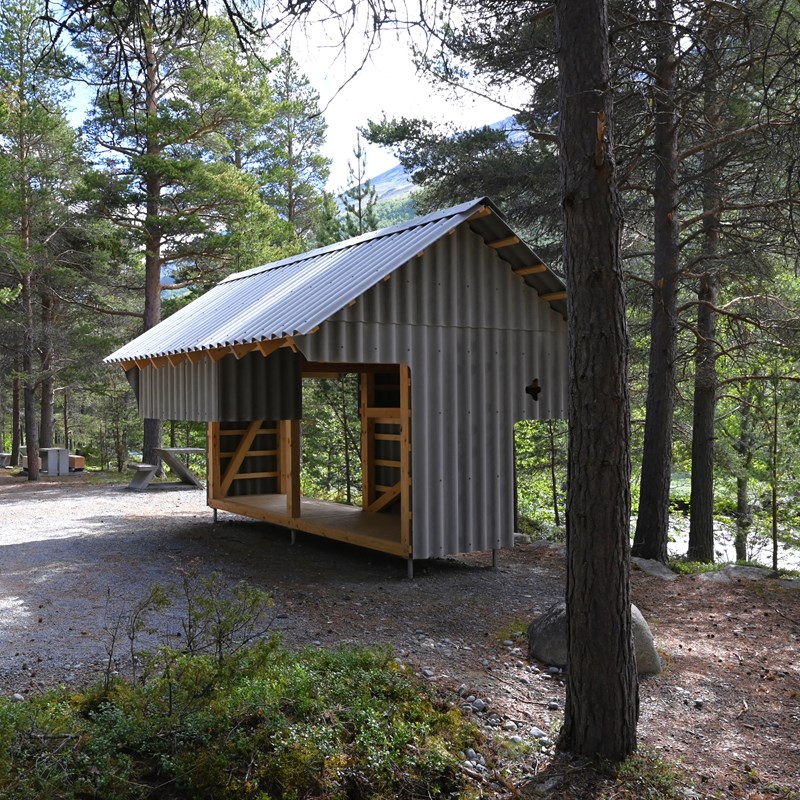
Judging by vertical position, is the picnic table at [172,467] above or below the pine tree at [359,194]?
below

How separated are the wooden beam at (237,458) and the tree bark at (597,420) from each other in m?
8.44

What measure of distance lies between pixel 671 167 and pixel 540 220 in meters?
3.04

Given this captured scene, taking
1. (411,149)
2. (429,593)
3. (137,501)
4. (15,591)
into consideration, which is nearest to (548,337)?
(429,593)

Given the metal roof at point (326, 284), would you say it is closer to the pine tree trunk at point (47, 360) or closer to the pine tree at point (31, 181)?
the pine tree at point (31, 181)

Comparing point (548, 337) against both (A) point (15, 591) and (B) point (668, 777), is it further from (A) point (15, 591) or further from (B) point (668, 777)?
(A) point (15, 591)

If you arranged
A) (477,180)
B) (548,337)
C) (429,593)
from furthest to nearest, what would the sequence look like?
(477,180)
(548,337)
(429,593)

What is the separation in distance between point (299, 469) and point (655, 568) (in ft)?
15.2

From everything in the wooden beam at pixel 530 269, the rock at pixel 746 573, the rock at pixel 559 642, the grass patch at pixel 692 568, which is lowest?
the grass patch at pixel 692 568

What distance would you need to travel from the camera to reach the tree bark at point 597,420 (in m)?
4.35

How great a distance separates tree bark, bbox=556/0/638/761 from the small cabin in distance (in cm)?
340

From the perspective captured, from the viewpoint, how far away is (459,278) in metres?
8.56

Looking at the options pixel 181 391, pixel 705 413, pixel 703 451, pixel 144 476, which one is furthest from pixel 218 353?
pixel 144 476

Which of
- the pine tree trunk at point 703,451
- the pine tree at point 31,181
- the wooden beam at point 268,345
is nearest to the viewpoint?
the wooden beam at point 268,345

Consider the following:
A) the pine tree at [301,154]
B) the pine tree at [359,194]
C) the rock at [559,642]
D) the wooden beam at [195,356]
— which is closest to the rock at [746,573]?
the rock at [559,642]
